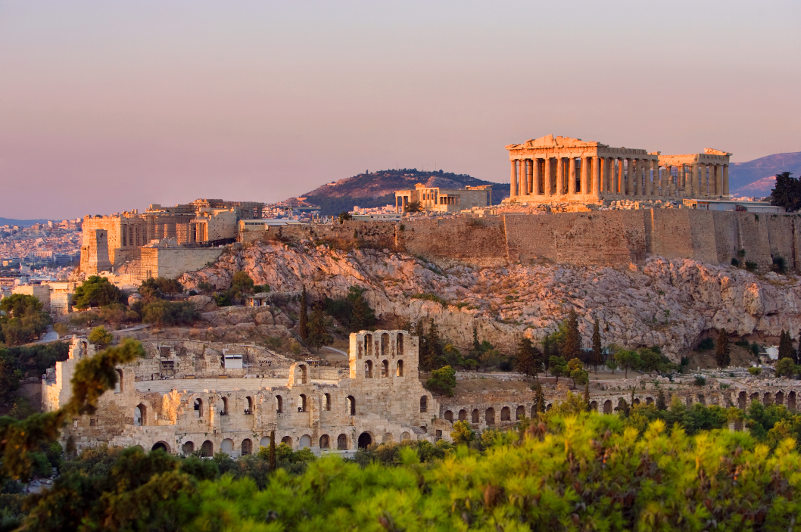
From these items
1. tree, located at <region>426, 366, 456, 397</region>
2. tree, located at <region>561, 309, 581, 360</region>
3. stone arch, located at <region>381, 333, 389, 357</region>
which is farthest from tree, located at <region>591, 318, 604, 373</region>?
stone arch, located at <region>381, 333, 389, 357</region>

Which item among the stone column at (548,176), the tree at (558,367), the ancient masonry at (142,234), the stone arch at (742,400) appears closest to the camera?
the tree at (558,367)

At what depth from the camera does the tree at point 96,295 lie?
62.8 m

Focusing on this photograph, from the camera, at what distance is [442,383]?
54.9 m

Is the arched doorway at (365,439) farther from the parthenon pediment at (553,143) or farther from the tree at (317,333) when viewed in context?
the parthenon pediment at (553,143)

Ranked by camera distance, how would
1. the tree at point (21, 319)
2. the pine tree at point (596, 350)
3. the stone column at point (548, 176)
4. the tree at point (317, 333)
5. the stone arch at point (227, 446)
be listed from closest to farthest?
the stone arch at point (227, 446) → the tree at point (21, 319) → the tree at point (317, 333) → the pine tree at point (596, 350) → the stone column at point (548, 176)

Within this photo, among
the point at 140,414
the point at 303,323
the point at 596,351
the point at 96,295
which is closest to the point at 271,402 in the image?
the point at 140,414

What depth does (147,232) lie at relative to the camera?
75062mm

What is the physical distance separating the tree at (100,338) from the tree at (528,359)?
1685 cm

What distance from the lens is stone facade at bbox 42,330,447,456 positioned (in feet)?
156

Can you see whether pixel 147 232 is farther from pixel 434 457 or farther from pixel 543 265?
pixel 434 457

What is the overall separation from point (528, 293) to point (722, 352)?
9621 millimetres

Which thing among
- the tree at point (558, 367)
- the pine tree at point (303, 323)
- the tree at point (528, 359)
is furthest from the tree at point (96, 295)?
the tree at point (558, 367)

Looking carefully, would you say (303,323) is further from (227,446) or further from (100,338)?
(227,446)

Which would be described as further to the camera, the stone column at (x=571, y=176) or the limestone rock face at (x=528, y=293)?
the stone column at (x=571, y=176)
